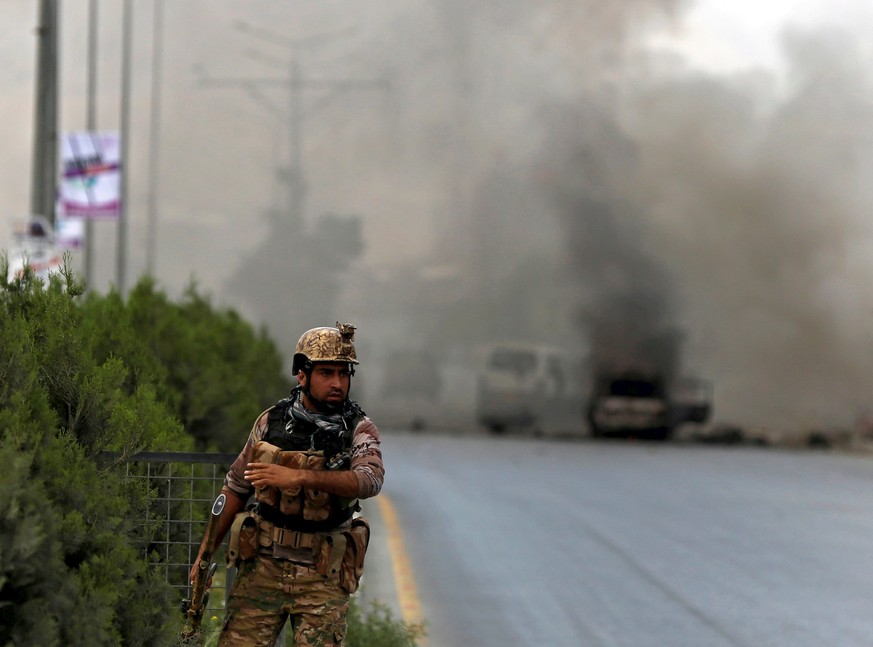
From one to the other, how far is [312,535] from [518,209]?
37947mm

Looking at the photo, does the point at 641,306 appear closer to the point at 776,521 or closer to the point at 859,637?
the point at 776,521

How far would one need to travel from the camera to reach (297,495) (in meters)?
5.09

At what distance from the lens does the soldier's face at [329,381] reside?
16.6ft

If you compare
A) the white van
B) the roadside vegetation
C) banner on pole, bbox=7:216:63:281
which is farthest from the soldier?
the white van

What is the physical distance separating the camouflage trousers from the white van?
3159 cm

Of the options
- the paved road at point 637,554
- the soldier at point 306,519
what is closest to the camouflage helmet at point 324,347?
the soldier at point 306,519

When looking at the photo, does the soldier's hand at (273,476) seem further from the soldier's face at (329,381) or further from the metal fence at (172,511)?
the metal fence at (172,511)

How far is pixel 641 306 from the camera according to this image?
38.2m

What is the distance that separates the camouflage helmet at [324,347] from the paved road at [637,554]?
464cm

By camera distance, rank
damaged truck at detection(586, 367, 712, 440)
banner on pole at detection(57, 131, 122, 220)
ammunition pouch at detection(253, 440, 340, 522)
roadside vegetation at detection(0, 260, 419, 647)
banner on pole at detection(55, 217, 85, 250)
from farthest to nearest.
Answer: damaged truck at detection(586, 367, 712, 440)
banner on pole at detection(55, 217, 85, 250)
banner on pole at detection(57, 131, 122, 220)
ammunition pouch at detection(253, 440, 340, 522)
roadside vegetation at detection(0, 260, 419, 647)

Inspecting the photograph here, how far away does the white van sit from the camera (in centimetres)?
3678

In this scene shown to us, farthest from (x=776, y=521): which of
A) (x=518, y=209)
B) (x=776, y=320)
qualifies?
(x=518, y=209)

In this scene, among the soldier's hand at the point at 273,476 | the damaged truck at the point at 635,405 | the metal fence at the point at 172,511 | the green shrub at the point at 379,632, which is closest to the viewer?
the soldier's hand at the point at 273,476

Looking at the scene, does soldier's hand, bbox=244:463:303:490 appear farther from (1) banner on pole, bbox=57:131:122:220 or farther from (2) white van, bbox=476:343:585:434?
(2) white van, bbox=476:343:585:434
